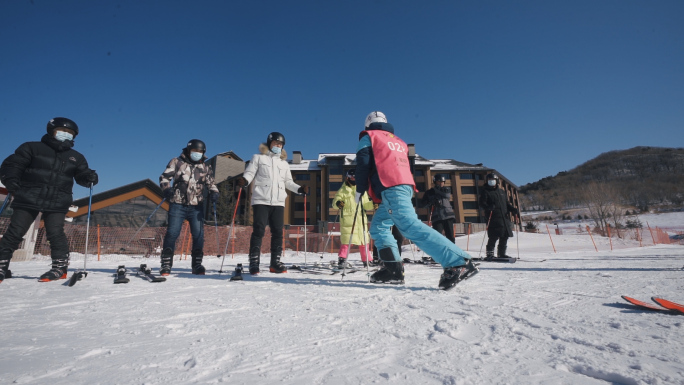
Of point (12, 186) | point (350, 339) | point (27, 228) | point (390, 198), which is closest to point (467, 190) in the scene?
point (390, 198)

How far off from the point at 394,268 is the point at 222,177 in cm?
4292

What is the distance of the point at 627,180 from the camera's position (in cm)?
10281

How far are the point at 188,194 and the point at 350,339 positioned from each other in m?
3.76

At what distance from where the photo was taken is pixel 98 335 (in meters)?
1.31

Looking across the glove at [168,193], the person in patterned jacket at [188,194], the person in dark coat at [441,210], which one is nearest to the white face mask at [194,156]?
the person in patterned jacket at [188,194]

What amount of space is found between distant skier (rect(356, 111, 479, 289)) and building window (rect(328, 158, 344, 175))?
131ft

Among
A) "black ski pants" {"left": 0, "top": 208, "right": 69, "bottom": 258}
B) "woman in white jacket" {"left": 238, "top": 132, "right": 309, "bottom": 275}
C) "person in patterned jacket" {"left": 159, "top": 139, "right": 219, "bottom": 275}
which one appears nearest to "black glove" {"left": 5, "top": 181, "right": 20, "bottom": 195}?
"black ski pants" {"left": 0, "top": 208, "right": 69, "bottom": 258}

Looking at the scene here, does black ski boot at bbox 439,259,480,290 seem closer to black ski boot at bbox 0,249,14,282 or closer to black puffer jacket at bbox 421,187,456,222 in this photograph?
black puffer jacket at bbox 421,187,456,222

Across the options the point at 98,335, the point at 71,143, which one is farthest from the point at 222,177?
the point at 98,335

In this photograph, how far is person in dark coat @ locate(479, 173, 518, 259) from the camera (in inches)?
258

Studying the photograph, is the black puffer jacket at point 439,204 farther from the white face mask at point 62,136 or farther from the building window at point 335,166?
the building window at point 335,166

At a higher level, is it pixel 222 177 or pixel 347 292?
pixel 222 177

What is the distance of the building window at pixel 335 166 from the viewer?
43.2 meters

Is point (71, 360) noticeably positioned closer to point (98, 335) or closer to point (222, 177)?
point (98, 335)
